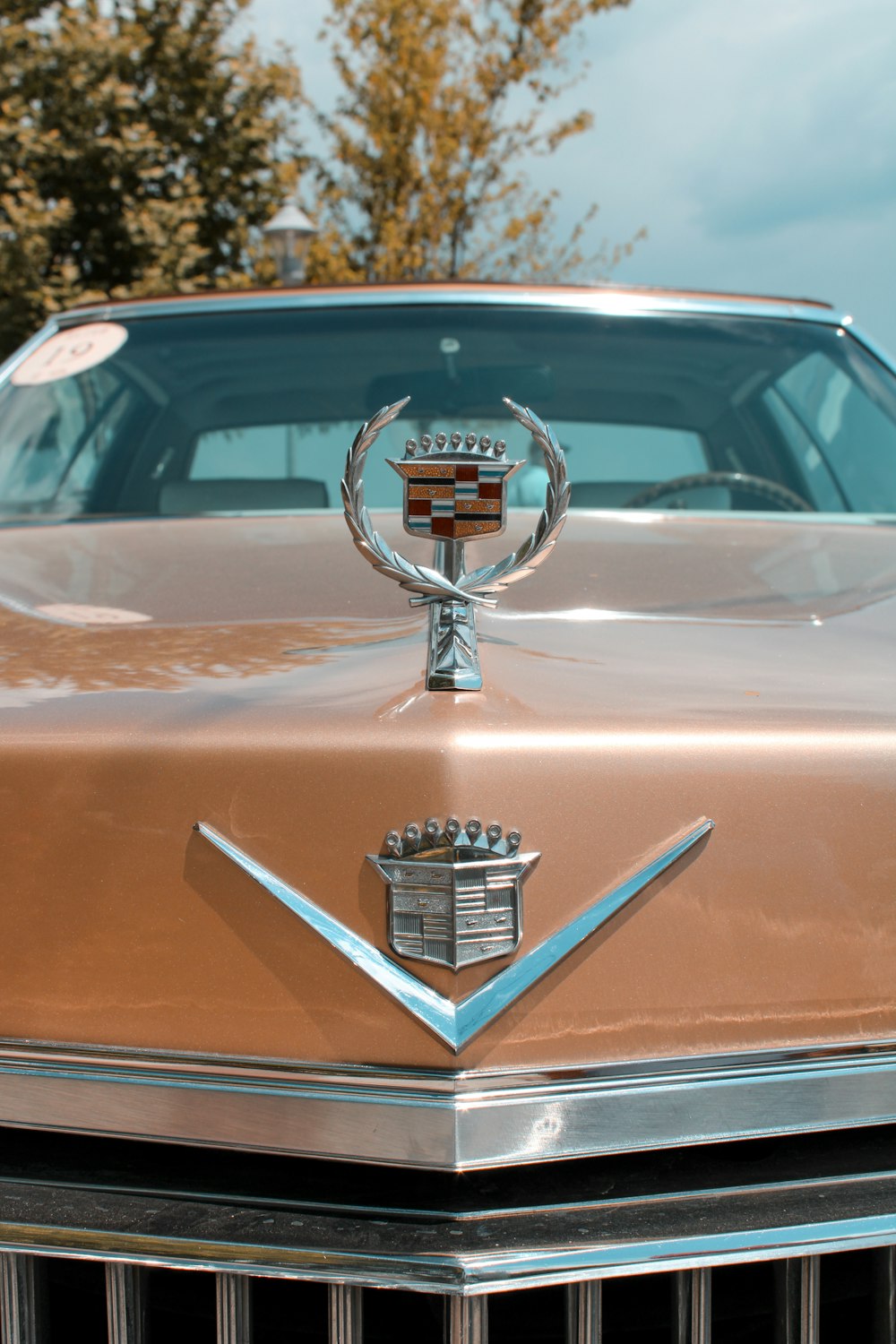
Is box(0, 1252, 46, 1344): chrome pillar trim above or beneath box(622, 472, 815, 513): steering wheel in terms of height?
beneath

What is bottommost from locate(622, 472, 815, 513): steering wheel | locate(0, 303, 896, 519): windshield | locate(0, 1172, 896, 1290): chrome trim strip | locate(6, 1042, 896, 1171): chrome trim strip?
locate(0, 1172, 896, 1290): chrome trim strip

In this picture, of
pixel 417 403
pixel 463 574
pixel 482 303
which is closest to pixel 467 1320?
pixel 463 574

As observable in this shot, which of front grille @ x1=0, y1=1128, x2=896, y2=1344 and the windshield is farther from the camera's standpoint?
the windshield

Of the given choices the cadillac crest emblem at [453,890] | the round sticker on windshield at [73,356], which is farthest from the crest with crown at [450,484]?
the round sticker on windshield at [73,356]

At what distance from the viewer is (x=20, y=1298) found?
1.06 metres

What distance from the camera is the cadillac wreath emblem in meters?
1.05

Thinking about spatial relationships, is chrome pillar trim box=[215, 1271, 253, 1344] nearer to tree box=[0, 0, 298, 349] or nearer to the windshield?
the windshield

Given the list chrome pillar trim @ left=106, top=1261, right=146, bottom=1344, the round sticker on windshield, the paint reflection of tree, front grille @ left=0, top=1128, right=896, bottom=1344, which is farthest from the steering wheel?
chrome pillar trim @ left=106, top=1261, right=146, bottom=1344

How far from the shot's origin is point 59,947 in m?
1.04

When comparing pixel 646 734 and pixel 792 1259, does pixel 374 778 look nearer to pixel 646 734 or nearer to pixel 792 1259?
pixel 646 734

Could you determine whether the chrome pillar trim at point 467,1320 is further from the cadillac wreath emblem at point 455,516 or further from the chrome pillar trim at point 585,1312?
the cadillac wreath emblem at point 455,516

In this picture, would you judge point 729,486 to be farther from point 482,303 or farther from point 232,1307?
point 232,1307

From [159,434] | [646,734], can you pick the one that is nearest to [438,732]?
[646,734]

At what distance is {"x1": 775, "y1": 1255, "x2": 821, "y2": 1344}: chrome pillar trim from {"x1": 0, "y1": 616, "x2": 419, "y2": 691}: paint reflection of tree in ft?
2.22
